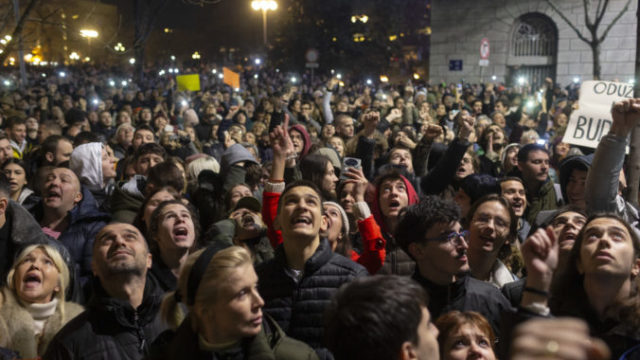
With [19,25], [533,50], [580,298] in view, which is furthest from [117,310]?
[533,50]

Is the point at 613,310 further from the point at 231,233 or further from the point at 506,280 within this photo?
the point at 231,233

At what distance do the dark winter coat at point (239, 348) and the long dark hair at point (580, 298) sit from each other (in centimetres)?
122

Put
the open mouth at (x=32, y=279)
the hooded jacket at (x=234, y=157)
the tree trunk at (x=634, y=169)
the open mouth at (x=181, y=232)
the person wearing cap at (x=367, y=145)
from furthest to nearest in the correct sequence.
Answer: the person wearing cap at (x=367, y=145)
the hooded jacket at (x=234, y=157)
the tree trunk at (x=634, y=169)
the open mouth at (x=181, y=232)
the open mouth at (x=32, y=279)

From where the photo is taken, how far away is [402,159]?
23.3 feet

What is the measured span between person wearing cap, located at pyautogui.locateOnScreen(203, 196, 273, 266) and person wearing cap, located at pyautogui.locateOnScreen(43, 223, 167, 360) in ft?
2.56

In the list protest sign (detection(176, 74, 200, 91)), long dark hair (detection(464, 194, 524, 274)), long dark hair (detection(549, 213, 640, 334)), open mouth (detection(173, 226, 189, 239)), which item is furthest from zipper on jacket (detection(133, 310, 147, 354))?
protest sign (detection(176, 74, 200, 91))

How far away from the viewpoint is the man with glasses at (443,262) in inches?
148

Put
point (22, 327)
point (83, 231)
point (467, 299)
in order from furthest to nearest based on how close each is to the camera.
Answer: point (83, 231) < point (22, 327) < point (467, 299)

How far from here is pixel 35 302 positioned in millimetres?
4023

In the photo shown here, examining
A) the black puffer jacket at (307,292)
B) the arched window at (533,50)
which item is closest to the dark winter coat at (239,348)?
the black puffer jacket at (307,292)

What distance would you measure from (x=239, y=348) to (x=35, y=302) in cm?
158

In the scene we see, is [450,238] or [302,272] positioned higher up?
[450,238]

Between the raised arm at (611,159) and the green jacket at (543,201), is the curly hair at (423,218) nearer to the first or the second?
the raised arm at (611,159)

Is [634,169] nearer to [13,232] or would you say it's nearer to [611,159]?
[611,159]
